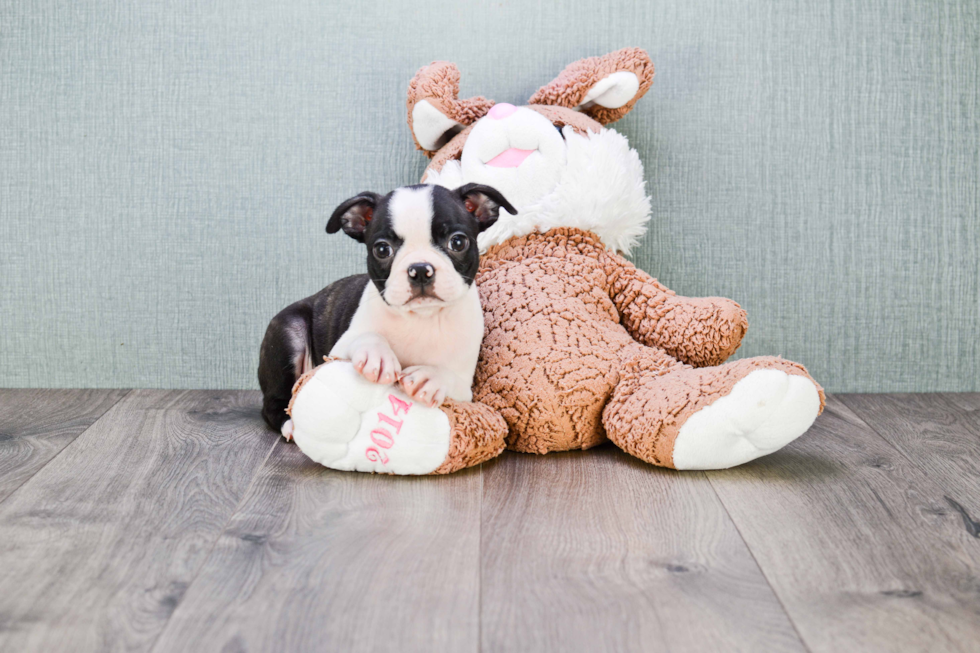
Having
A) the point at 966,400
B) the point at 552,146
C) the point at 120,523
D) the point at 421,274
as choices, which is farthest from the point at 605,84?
the point at 120,523

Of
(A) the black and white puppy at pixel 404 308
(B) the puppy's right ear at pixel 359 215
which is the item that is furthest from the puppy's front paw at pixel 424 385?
(B) the puppy's right ear at pixel 359 215

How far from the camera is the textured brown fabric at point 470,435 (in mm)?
1385

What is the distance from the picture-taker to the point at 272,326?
1.70 meters

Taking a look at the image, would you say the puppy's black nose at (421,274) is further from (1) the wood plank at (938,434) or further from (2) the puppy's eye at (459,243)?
(1) the wood plank at (938,434)

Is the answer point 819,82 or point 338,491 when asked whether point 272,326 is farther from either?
point 819,82

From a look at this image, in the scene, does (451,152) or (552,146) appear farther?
(451,152)

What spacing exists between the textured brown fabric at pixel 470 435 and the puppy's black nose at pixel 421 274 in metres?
0.23

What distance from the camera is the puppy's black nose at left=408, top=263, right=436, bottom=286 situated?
134 cm

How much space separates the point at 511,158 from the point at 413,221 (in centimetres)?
42

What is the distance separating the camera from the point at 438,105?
178 centimetres

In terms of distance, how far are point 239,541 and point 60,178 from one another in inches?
52.6

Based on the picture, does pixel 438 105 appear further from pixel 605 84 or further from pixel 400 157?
pixel 605 84

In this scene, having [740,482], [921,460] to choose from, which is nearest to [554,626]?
[740,482]

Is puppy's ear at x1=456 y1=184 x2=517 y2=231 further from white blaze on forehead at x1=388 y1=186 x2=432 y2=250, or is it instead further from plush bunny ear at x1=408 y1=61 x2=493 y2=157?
plush bunny ear at x1=408 y1=61 x2=493 y2=157
